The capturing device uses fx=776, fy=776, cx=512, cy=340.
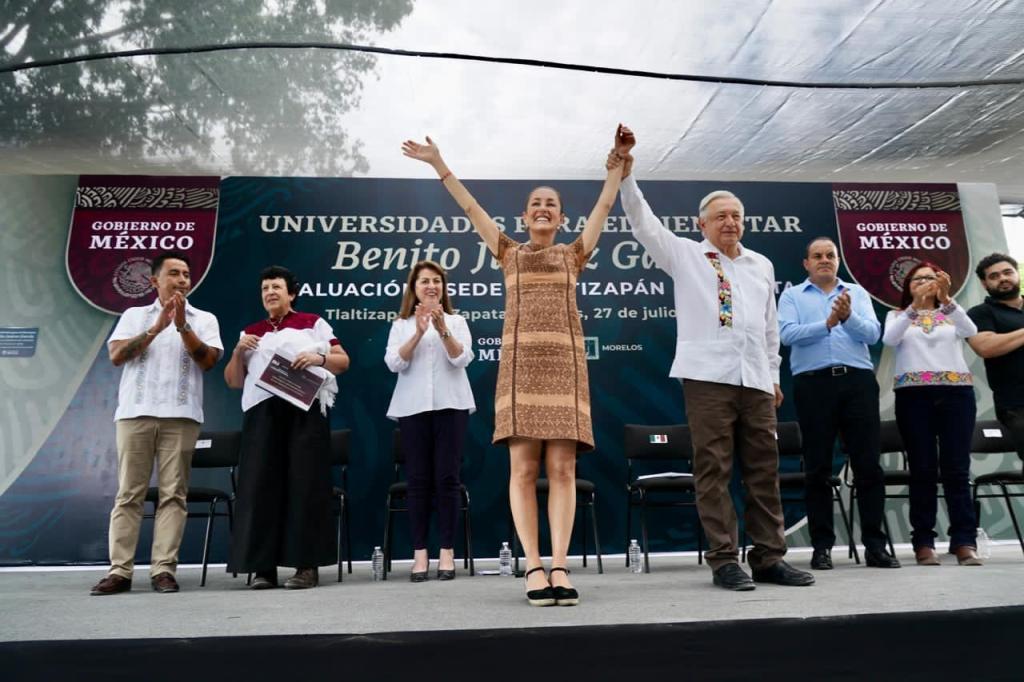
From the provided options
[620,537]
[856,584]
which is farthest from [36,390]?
[856,584]

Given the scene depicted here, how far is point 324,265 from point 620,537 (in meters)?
2.84

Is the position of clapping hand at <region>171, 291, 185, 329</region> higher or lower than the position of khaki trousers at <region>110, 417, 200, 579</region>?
higher

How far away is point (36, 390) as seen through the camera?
17.3 feet

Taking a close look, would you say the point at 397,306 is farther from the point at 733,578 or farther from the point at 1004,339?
the point at 1004,339

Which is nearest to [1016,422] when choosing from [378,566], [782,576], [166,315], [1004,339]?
[1004,339]

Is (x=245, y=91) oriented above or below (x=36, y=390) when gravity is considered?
above

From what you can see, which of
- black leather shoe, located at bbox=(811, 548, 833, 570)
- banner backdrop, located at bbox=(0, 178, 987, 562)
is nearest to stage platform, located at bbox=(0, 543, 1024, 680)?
black leather shoe, located at bbox=(811, 548, 833, 570)

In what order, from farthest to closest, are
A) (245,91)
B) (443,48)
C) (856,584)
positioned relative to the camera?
(245,91) < (443,48) < (856,584)

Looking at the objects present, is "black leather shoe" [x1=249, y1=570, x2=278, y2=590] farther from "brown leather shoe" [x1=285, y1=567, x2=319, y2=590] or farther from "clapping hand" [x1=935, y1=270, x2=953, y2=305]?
"clapping hand" [x1=935, y1=270, x2=953, y2=305]

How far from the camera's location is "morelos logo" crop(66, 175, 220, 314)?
5.47m

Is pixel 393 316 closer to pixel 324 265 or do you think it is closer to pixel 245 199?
pixel 324 265

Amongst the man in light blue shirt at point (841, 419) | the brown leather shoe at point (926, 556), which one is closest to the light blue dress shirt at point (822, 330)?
the man in light blue shirt at point (841, 419)

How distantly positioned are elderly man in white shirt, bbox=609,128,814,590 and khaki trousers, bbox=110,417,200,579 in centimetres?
232

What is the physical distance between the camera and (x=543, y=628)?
1.83 meters
